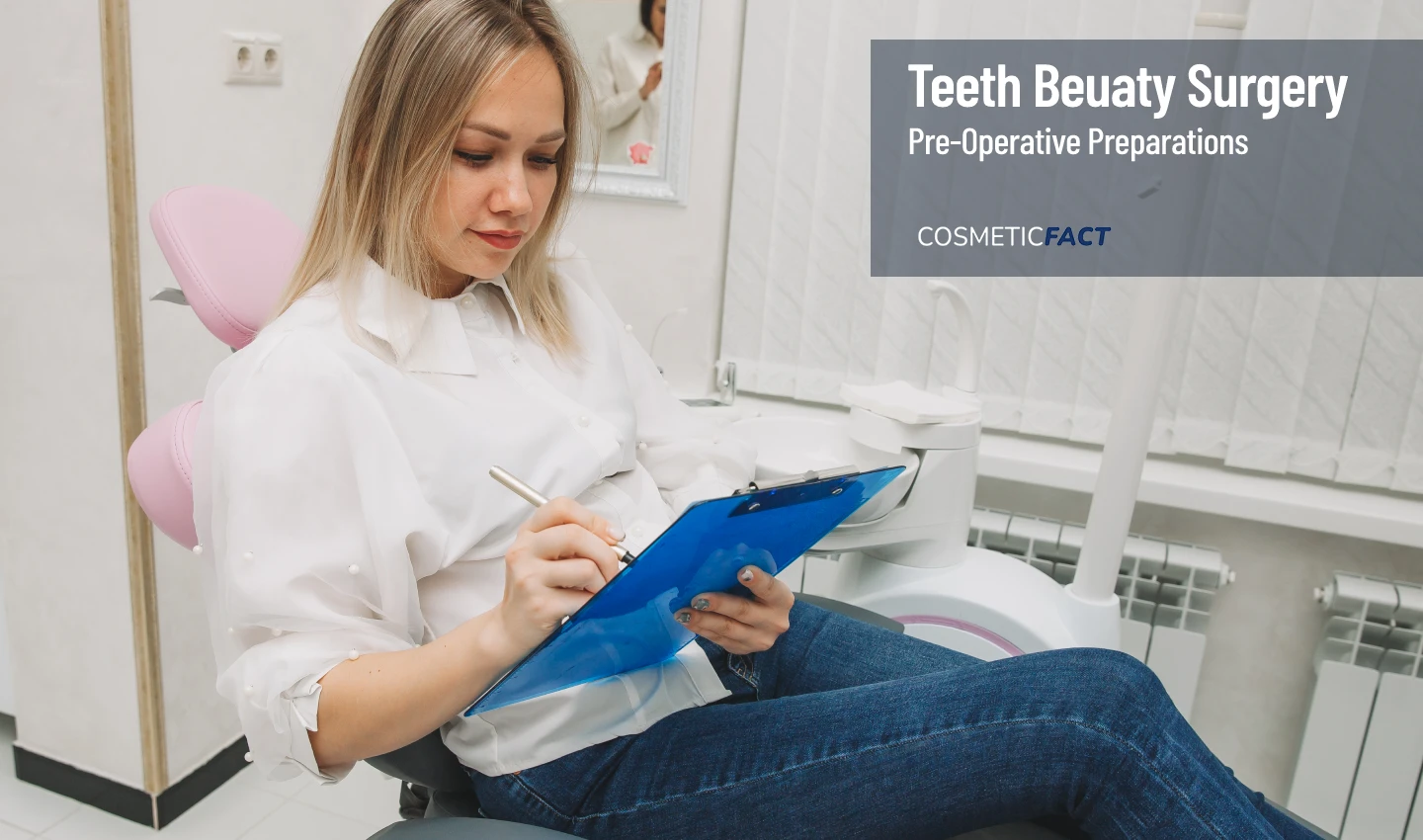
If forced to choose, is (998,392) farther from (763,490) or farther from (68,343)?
(68,343)

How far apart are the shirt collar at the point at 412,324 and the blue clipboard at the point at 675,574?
34 centimetres

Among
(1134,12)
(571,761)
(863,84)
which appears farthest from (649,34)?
(571,761)

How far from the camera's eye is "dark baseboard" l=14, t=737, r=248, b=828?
1875 millimetres

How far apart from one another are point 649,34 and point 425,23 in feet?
3.72

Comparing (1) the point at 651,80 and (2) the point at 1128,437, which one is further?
(1) the point at 651,80

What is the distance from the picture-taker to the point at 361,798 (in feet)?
6.61

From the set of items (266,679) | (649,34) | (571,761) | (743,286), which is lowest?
(571,761)

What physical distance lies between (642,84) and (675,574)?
1496 millimetres

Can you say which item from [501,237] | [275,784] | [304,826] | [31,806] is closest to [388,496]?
[501,237]

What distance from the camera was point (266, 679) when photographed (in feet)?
2.93

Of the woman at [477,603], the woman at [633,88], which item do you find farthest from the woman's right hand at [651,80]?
the woman at [477,603]

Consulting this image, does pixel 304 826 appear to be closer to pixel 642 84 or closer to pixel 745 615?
pixel 745 615

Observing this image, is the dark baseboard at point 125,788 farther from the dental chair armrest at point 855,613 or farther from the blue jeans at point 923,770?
the dental chair armrest at point 855,613

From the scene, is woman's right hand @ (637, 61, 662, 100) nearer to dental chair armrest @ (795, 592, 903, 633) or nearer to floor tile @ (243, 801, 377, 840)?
dental chair armrest @ (795, 592, 903, 633)
